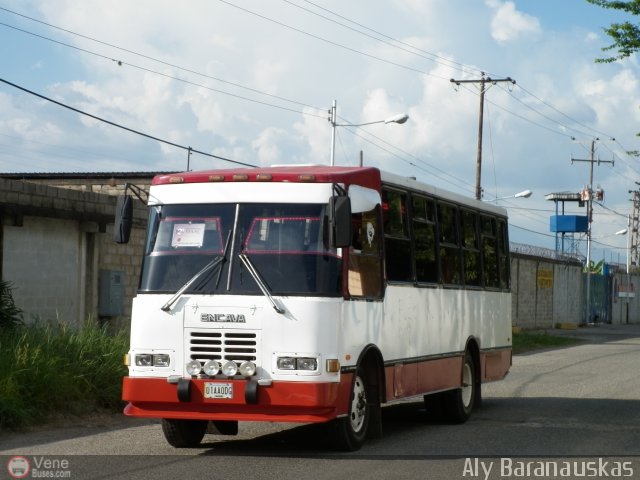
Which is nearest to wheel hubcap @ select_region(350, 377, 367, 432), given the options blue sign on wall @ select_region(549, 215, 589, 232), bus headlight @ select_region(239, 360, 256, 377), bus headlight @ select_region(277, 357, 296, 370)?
bus headlight @ select_region(277, 357, 296, 370)

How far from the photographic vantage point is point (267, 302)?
11555 mm

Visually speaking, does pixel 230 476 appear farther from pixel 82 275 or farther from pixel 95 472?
pixel 82 275

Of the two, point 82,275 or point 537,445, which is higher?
point 82,275

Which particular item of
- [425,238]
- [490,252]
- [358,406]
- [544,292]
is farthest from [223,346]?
[544,292]

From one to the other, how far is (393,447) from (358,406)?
2.29 ft

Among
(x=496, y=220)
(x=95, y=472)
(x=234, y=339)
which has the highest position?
(x=496, y=220)

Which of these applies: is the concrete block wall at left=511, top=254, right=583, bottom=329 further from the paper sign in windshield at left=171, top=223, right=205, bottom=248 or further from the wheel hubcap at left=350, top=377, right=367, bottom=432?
the paper sign in windshield at left=171, top=223, right=205, bottom=248

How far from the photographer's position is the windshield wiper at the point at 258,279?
11.5 meters

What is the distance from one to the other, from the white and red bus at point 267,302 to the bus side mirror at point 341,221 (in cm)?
1

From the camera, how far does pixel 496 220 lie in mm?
18250

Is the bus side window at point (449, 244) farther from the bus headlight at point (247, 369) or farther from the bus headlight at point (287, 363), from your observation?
the bus headlight at point (247, 369)

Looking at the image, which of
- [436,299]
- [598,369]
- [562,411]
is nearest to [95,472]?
[436,299]

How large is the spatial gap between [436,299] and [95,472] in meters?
5.86

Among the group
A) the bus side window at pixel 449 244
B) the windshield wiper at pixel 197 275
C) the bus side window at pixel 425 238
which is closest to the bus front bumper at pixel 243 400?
the windshield wiper at pixel 197 275
